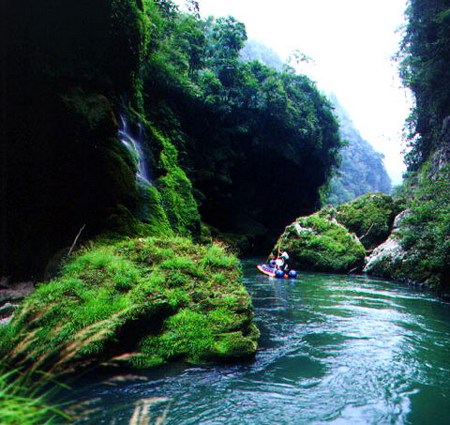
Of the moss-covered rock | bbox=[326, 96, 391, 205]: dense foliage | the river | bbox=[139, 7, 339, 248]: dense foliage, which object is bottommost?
the river

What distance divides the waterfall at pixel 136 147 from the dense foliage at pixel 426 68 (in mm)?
15943

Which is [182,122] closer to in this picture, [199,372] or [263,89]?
[263,89]

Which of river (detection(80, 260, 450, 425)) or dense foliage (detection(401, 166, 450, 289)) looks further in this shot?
dense foliage (detection(401, 166, 450, 289))

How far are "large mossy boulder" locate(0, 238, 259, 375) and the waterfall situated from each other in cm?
439

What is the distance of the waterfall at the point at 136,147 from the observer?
1055 cm

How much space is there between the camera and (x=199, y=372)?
489cm

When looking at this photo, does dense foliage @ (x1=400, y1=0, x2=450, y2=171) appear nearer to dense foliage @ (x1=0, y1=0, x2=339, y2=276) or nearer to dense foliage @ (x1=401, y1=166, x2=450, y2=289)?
dense foliage @ (x1=401, y1=166, x2=450, y2=289)

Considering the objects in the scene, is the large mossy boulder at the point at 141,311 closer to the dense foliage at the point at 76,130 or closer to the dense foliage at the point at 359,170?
the dense foliage at the point at 76,130

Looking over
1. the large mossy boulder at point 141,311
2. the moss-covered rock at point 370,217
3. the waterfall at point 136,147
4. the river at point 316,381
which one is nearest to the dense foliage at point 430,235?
the river at point 316,381

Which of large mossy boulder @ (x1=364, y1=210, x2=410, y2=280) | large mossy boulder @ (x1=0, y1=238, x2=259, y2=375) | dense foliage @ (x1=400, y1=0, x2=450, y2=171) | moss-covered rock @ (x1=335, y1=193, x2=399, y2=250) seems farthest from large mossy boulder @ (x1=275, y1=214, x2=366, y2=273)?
large mossy boulder @ (x1=0, y1=238, x2=259, y2=375)

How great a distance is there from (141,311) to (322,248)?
1393 cm

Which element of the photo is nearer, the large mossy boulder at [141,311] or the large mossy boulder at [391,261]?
the large mossy boulder at [141,311]

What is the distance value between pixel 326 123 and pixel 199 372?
28.3 metres

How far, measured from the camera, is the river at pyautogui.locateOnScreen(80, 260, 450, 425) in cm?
398
